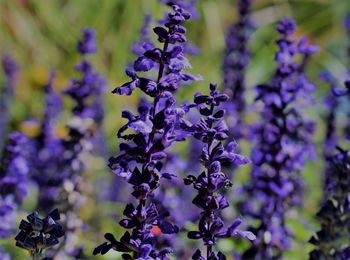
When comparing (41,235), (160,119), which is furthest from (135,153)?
(41,235)

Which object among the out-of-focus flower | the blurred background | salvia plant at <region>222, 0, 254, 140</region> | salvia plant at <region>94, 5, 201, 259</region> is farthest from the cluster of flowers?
the blurred background

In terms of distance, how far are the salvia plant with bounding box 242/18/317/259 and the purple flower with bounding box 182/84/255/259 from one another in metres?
1.32

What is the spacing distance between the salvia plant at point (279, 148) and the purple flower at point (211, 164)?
4.32 ft

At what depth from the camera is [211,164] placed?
306 cm

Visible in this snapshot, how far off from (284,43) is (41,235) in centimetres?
199

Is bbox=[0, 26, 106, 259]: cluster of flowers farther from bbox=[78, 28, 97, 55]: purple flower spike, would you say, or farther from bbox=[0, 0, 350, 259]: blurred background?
bbox=[0, 0, 350, 259]: blurred background

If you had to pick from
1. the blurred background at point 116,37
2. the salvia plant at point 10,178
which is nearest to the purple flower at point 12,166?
the salvia plant at point 10,178

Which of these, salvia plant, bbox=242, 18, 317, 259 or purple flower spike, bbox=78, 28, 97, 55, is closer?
salvia plant, bbox=242, 18, 317, 259

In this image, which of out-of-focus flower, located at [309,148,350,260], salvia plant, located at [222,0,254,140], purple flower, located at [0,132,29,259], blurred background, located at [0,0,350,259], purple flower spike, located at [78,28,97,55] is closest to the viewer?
out-of-focus flower, located at [309,148,350,260]

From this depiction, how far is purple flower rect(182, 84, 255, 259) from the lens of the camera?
3025mm

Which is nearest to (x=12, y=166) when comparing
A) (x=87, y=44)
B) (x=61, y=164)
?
(x=61, y=164)

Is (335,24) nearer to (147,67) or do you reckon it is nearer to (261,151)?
(261,151)

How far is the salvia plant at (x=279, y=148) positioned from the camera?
4.41 metres

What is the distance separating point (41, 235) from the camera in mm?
3064
